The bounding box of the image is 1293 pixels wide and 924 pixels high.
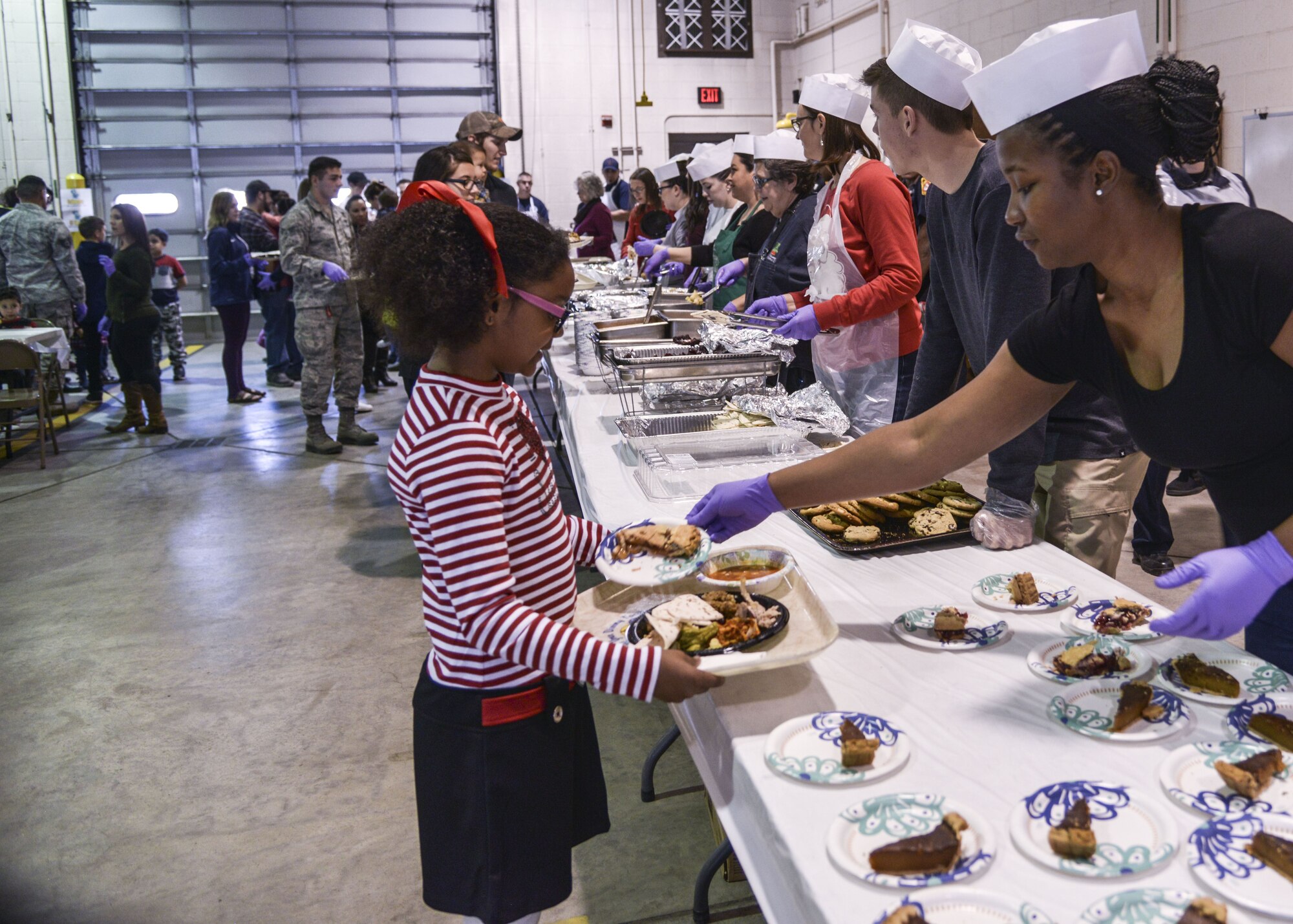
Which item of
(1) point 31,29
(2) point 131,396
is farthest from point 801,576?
(1) point 31,29

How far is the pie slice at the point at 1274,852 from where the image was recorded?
789mm

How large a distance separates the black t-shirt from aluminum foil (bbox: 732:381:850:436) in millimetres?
992

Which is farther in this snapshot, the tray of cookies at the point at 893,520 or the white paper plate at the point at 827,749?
the tray of cookies at the point at 893,520

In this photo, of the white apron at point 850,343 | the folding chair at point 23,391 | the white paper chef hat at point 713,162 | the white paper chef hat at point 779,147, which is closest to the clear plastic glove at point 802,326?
the white apron at point 850,343

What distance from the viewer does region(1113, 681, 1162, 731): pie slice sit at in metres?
1.05

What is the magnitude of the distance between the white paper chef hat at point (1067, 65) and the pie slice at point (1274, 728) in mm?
734

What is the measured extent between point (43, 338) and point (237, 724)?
168 inches

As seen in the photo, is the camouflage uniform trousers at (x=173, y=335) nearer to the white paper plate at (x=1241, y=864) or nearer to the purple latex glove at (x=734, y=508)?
the purple latex glove at (x=734, y=508)

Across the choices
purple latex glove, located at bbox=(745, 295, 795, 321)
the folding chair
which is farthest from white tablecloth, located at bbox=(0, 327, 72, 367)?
purple latex glove, located at bbox=(745, 295, 795, 321)

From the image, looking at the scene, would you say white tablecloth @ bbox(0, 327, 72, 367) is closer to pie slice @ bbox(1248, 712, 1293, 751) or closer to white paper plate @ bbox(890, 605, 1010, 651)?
white paper plate @ bbox(890, 605, 1010, 651)

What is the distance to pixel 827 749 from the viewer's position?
105cm

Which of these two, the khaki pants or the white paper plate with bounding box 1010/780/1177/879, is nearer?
the white paper plate with bounding box 1010/780/1177/879

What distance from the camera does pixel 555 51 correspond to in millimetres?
11664

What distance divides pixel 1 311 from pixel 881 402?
5.73 m
